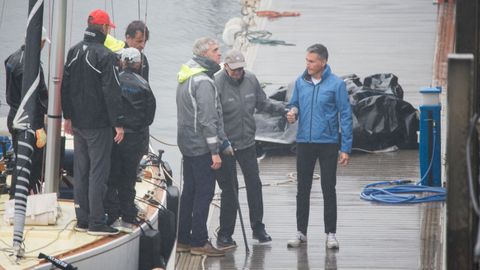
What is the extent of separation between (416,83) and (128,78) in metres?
10.7

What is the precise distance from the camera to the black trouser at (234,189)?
11.9 metres

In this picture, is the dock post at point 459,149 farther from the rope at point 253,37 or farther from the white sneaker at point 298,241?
the rope at point 253,37

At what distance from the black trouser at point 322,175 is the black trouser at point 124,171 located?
1.43 meters

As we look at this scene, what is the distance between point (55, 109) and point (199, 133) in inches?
54.5

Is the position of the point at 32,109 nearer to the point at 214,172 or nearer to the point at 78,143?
the point at 78,143

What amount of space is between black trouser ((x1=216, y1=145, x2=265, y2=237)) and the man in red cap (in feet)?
4.38

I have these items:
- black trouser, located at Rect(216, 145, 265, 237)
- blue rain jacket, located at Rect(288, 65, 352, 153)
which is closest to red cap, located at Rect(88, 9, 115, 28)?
black trouser, located at Rect(216, 145, 265, 237)

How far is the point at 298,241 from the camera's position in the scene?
1191cm

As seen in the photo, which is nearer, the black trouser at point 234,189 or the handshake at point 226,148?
the handshake at point 226,148

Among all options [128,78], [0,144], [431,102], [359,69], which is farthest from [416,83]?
[128,78]

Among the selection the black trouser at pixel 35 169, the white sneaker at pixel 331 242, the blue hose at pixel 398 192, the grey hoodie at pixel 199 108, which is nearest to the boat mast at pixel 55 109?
the black trouser at pixel 35 169

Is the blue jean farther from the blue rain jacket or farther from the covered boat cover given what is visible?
the covered boat cover

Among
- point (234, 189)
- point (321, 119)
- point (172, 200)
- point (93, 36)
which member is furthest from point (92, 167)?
point (172, 200)

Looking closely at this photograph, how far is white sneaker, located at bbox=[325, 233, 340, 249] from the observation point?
1180 centimetres
